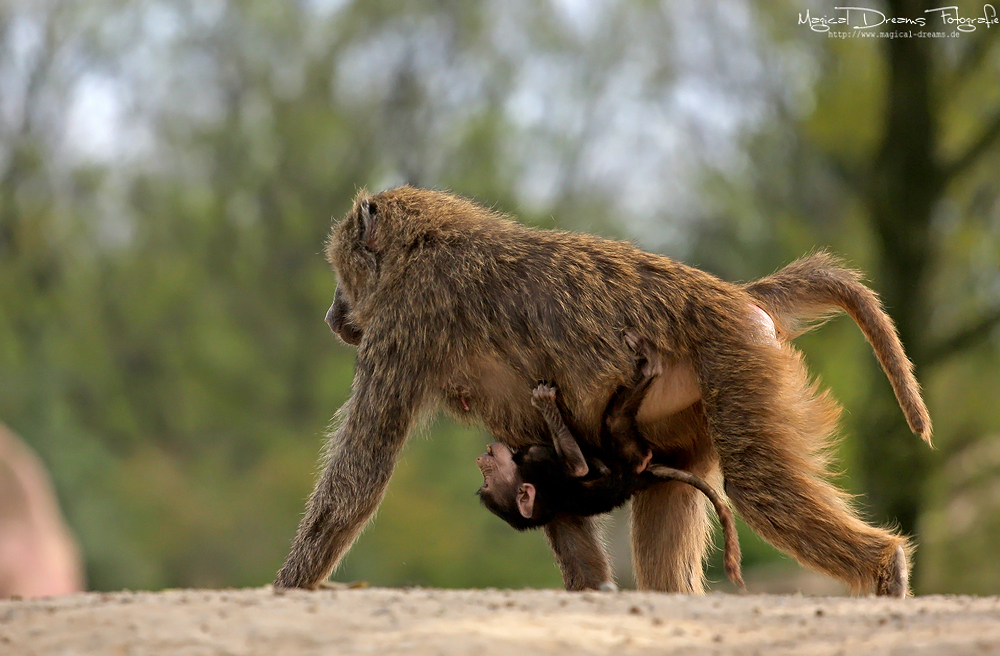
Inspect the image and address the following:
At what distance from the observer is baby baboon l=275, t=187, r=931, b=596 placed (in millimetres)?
4074

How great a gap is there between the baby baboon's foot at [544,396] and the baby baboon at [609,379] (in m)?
0.05

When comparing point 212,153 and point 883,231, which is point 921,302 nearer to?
point 883,231

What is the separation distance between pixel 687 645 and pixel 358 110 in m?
18.2

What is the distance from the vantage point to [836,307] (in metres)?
4.66

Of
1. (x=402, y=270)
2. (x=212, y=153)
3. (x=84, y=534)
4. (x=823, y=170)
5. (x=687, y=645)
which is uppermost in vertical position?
(x=212, y=153)

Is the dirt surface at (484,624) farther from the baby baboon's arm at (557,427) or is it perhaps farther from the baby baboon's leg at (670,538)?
Answer: the baby baboon's leg at (670,538)

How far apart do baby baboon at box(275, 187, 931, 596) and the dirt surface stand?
753mm

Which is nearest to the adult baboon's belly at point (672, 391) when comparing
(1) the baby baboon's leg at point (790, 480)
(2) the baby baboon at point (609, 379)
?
(2) the baby baboon at point (609, 379)

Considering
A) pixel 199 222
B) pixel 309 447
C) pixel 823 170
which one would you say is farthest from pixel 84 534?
pixel 823 170

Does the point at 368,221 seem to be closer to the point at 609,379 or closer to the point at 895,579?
the point at 609,379

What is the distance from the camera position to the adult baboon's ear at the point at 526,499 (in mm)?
4645

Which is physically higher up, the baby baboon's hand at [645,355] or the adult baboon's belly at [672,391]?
the baby baboon's hand at [645,355]

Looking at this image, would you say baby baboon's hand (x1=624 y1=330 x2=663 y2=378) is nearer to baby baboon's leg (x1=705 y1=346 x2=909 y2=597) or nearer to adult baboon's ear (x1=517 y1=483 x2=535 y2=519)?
baby baboon's leg (x1=705 y1=346 x2=909 y2=597)

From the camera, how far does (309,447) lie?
1880 cm
